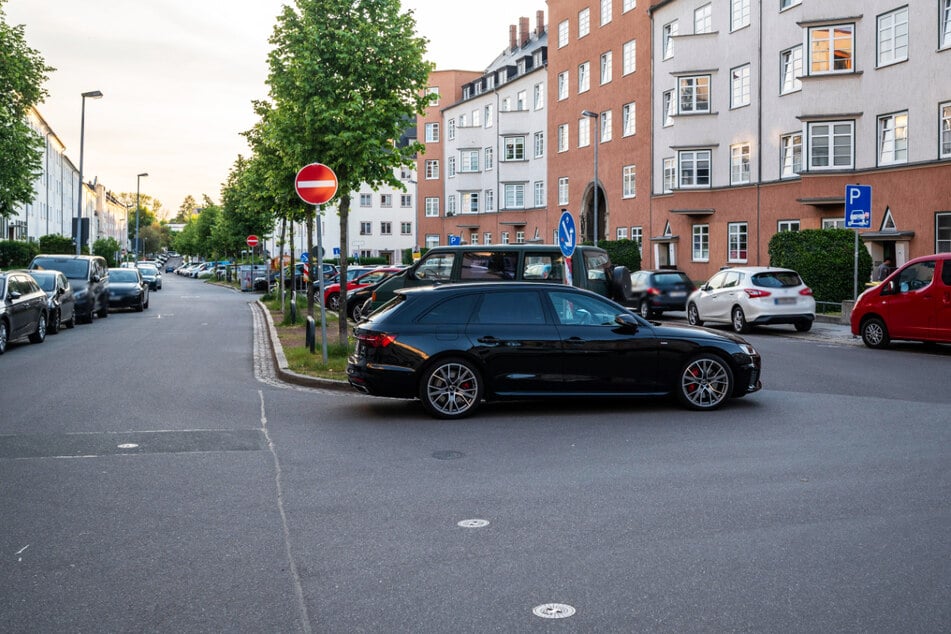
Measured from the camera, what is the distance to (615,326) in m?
10.5

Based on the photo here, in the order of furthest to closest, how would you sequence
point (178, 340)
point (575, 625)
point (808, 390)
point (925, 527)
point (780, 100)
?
1. point (780, 100)
2. point (178, 340)
3. point (808, 390)
4. point (925, 527)
5. point (575, 625)

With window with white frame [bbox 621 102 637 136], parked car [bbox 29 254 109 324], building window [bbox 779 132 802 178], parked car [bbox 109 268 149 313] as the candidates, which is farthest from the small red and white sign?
window with white frame [bbox 621 102 637 136]

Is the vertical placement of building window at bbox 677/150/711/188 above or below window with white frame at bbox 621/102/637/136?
below

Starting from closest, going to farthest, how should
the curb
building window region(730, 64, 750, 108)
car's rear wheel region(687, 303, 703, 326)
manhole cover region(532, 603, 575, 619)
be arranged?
manhole cover region(532, 603, 575, 619) < the curb < car's rear wheel region(687, 303, 703, 326) < building window region(730, 64, 750, 108)

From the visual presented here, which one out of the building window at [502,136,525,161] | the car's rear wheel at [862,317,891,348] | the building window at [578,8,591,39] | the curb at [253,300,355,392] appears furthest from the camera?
the building window at [502,136,525,161]

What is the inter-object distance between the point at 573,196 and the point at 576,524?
49.8 meters

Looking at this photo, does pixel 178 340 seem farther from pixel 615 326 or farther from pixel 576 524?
pixel 576 524

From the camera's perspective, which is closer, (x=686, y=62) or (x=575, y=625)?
(x=575, y=625)

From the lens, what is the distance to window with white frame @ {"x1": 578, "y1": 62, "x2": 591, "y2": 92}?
52.7m

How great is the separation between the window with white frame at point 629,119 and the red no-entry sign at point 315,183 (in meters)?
35.1

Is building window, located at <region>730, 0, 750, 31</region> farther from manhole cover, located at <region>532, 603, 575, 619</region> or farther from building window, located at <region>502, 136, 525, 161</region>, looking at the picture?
manhole cover, located at <region>532, 603, 575, 619</region>

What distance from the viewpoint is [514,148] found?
64312 mm

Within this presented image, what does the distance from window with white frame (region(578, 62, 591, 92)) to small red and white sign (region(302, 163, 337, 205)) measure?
40.6 metres

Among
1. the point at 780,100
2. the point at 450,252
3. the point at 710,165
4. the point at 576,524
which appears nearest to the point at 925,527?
the point at 576,524
